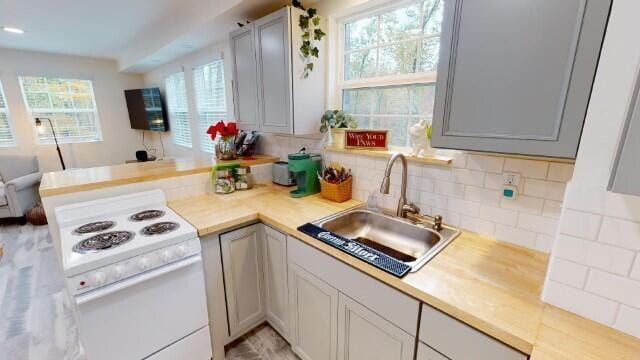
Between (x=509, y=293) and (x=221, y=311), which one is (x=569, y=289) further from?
(x=221, y=311)

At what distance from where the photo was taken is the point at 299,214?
1.60 meters

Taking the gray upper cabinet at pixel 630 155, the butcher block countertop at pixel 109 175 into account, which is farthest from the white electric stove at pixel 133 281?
the gray upper cabinet at pixel 630 155

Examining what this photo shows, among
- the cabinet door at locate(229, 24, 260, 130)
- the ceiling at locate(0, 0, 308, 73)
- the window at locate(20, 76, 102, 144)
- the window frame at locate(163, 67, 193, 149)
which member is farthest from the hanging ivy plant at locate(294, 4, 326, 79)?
the window at locate(20, 76, 102, 144)

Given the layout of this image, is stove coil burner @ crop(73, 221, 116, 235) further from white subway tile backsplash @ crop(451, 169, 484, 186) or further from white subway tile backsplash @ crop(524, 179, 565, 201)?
white subway tile backsplash @ crop(524, 179, 565, 201)

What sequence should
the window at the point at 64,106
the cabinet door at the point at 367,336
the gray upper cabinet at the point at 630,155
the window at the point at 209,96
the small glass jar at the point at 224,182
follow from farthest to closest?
1. the window at the point at 64,106
2. the window at the point at 209,96
3. the small glass jar at the point at 224,182
4. the cabinet door at the point at 367,336
5. the gray upper cabinet at the point at 630,155

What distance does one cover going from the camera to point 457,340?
2.80 feet

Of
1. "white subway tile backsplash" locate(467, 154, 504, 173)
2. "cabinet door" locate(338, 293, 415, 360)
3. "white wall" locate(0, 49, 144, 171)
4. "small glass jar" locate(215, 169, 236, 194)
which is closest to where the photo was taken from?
"cabinet door" locate(338, 293, 415, 360)

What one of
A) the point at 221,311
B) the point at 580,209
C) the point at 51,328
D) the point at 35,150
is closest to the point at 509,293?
the point at 580,209

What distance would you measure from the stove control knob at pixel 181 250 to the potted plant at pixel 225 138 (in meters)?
1.12

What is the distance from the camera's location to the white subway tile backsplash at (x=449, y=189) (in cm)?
138

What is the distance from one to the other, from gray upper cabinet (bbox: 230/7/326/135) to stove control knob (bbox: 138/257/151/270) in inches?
44.7

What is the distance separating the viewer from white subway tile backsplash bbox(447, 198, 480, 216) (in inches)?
52.7

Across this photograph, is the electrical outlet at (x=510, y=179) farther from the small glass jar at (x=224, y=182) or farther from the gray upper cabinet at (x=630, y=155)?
the small glass jar at (x=224, y=182)

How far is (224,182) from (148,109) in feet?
12.3
